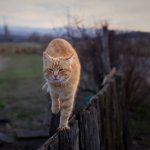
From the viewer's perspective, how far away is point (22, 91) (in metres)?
12.1

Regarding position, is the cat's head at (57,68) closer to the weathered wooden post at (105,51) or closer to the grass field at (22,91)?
the grass field at (22,91)

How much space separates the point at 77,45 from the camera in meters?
9.15

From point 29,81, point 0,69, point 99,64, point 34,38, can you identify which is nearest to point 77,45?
point 99,64

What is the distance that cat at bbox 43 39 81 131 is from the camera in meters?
2.71

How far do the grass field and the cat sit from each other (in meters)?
5.45

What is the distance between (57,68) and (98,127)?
1110 millimetres

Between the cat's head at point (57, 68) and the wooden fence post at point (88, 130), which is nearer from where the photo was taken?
the cat's head at point (57, 68)

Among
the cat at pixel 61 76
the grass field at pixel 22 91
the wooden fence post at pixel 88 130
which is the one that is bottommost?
the grass field at pixel 22 91

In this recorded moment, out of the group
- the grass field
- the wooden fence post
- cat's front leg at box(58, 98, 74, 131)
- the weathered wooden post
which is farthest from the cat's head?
the weathered wooden post

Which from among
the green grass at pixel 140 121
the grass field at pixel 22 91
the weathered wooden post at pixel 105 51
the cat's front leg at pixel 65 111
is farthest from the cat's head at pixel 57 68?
the weathered wooden post at pixel 105 51

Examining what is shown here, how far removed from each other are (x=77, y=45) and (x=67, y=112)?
20.9 ft

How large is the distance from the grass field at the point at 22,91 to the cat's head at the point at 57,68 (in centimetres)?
569

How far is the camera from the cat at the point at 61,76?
271 cm

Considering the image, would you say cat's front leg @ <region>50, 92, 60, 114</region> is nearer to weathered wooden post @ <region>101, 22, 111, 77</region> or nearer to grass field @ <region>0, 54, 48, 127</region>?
grass field @ <region>0, 54, 48, 127</region>
